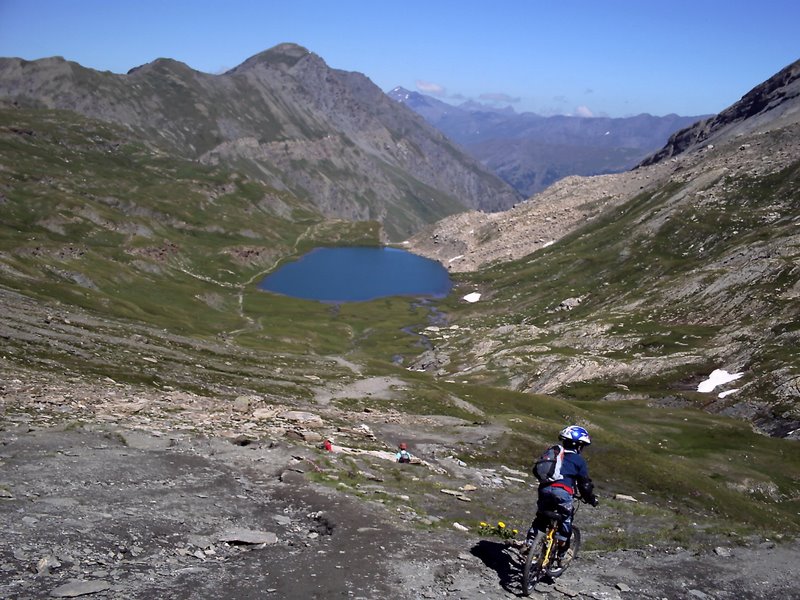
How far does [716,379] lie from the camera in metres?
102

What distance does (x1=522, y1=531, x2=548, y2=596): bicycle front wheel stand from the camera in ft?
62.8

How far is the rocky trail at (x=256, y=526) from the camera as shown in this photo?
1786 centimetres

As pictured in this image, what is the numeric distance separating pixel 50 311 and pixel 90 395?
43.4 metres

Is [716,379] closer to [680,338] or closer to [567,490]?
[680,338]

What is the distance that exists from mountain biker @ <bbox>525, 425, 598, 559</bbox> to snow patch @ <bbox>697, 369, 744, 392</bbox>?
88.9m

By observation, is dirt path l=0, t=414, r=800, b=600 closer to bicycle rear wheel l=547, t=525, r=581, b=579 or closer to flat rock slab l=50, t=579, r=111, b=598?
flat rock slab l=50, t=579, r=111, b=598

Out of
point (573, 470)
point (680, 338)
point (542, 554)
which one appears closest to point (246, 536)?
point (542, 554)

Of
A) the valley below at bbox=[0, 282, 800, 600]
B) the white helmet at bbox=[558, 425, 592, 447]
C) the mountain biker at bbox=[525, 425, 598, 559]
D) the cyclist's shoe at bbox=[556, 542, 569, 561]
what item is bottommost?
the valley below at bbox=[0, 282, 800, 600]

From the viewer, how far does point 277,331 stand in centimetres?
16425

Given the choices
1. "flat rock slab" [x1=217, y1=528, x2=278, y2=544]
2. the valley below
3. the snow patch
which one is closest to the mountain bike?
the valley below

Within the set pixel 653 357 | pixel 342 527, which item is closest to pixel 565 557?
pixel 342 527

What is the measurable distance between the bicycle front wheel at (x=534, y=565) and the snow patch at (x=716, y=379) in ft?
294

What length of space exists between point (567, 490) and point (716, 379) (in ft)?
307

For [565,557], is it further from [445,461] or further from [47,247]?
[47,247]
